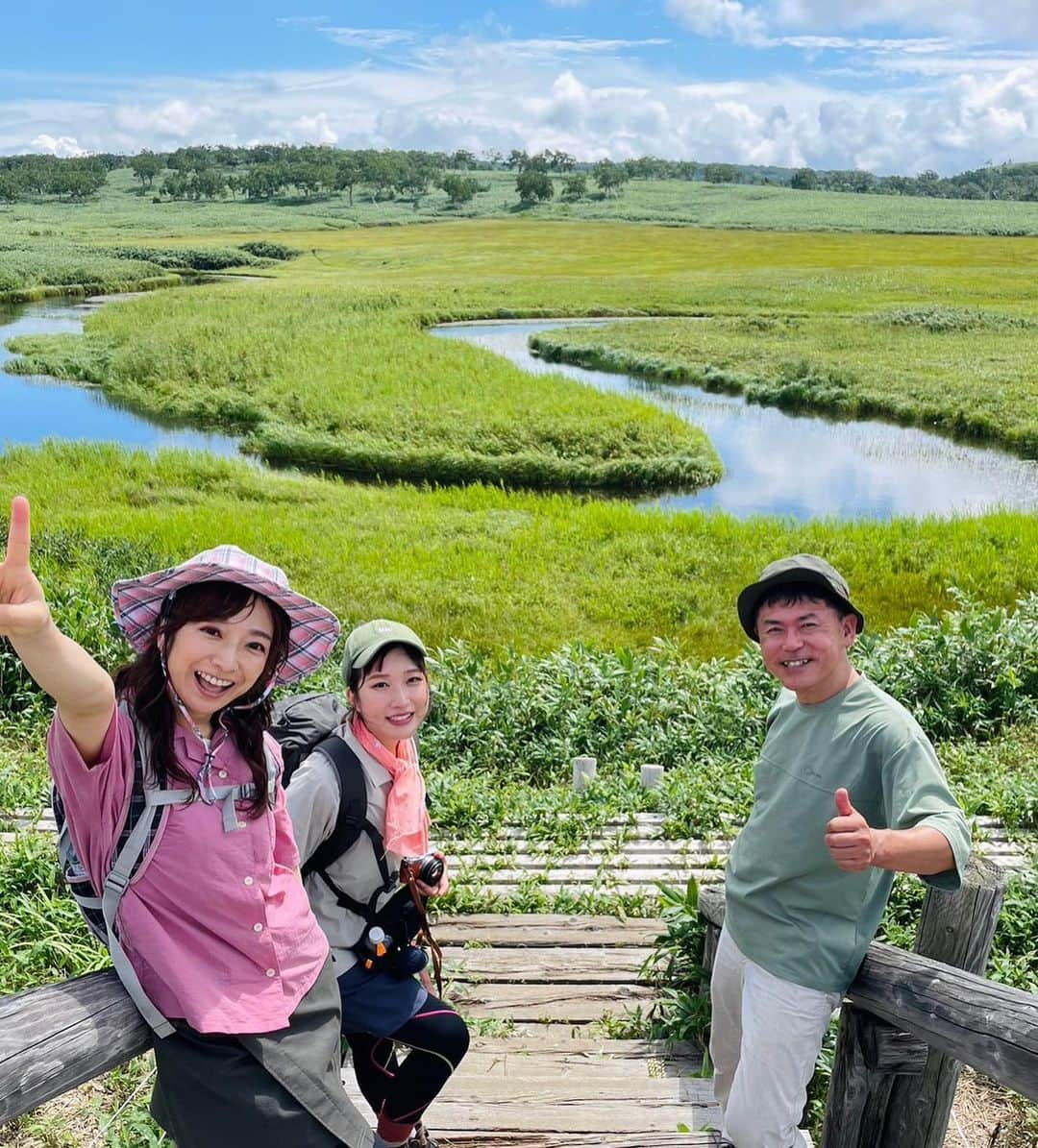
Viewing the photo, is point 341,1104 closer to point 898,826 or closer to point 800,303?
point 898,826

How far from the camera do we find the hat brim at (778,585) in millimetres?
2846

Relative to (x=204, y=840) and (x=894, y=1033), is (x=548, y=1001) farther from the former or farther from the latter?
(x=204, y=840)

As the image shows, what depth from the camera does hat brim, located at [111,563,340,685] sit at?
2.36 meters

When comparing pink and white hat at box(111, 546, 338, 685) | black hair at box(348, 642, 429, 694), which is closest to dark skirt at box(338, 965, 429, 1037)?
black hair at box(348, 642, 429, 694)

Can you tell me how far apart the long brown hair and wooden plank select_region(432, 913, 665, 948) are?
247 cm

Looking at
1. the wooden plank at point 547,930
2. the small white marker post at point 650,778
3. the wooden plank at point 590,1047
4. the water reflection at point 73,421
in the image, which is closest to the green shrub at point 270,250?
the water reflection at point 73,421

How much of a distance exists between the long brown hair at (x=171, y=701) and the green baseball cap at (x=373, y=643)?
532 millimetres

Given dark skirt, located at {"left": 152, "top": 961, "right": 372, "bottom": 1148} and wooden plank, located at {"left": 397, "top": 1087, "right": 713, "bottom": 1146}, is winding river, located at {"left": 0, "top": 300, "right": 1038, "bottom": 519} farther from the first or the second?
dark skirt, located at {"left": 152, "top": 961, "right": 372, "bottom": 1148}

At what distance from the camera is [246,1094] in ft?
7.12

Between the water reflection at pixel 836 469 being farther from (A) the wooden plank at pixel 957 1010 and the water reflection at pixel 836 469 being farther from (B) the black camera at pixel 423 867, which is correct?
(A) the wooden plank at pixel 957 1010

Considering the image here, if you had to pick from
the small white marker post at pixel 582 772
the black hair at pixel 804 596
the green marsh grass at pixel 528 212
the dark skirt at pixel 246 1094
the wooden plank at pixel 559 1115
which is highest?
the green marsh grass at pixel 528 212

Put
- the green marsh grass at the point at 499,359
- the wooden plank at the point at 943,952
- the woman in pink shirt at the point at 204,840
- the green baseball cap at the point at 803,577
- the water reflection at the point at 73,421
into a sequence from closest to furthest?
1. the woman in pink shirt at the point at 204,840
2. the wooden plank at the point at 943,952
3. the green baseball cap at the point at 803,577
4. the green marsh grass at the point at 499,359
5. the water reflection at the point at 73,421

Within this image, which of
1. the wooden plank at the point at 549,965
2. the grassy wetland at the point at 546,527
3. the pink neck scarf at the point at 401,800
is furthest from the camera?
the grassy wetland at the point at 546,527

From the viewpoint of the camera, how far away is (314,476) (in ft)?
62.6
